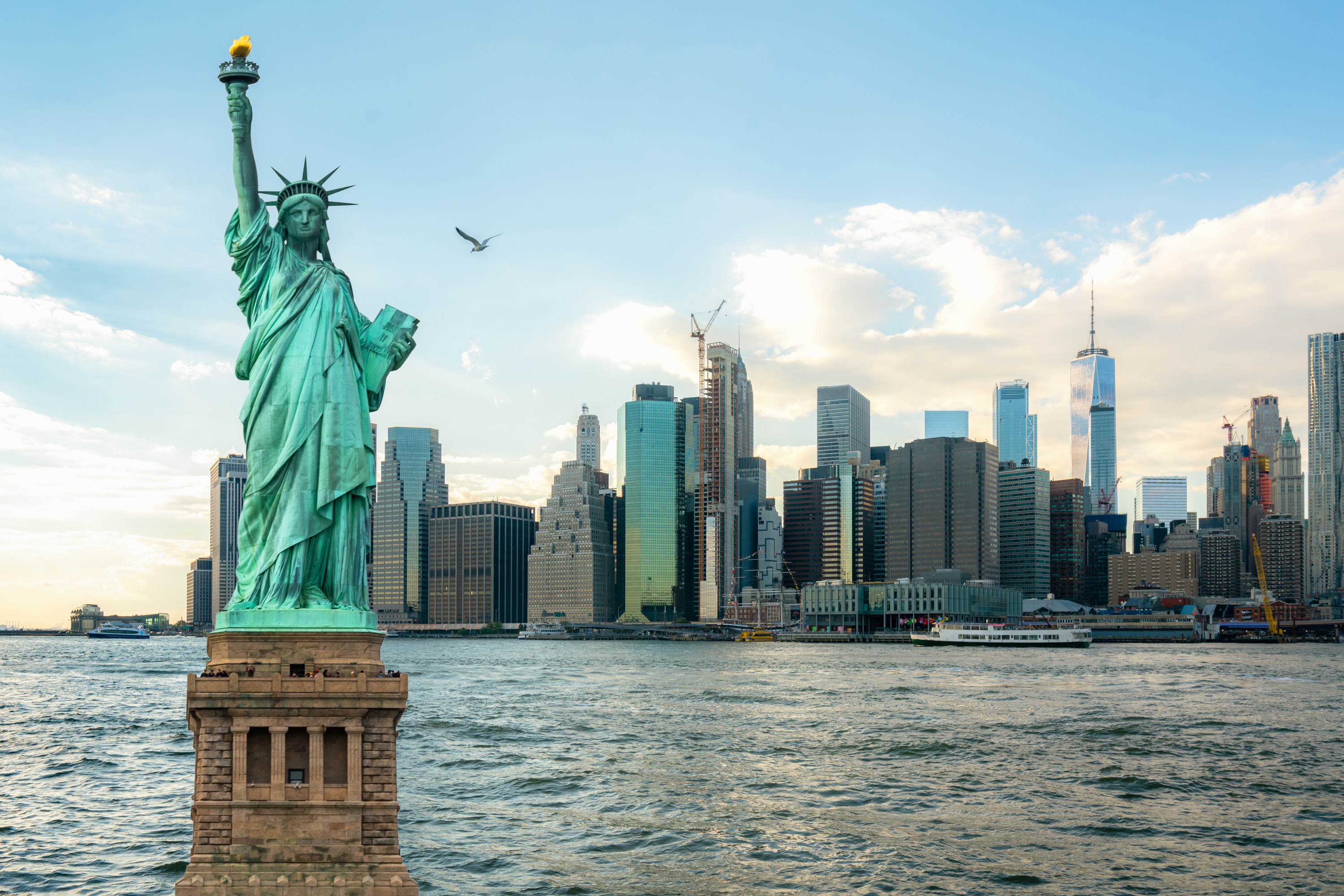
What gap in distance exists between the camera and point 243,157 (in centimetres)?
2550

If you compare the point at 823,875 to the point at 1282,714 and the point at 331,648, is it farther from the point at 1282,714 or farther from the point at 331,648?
the point at 1282,714

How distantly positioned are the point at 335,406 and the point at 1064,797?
3789cm

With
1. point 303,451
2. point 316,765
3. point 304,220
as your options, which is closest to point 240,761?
point 316,765

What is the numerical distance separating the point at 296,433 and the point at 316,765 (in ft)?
21.9

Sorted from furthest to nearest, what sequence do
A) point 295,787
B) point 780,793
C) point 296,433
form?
point 780,793 → point 296,433 → point 295,787

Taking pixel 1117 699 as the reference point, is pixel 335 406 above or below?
above

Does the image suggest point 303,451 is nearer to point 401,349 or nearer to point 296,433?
point 296,433

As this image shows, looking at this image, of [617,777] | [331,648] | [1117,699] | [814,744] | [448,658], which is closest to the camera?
[331,648]

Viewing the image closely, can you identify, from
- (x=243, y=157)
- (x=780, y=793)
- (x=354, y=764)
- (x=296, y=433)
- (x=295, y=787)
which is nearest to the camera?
(x=295, y=787)

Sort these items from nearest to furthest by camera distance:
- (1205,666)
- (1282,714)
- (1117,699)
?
(1282,714), (1117,699), (1205,666)

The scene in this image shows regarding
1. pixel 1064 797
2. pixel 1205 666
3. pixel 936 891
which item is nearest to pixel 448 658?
pixel 1205 666

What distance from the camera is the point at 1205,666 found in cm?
15825

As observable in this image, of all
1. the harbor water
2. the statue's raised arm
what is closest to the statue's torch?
the statue's raised arm

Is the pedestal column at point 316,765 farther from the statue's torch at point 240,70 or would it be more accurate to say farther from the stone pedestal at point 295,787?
the statue's torch at point 240,70
